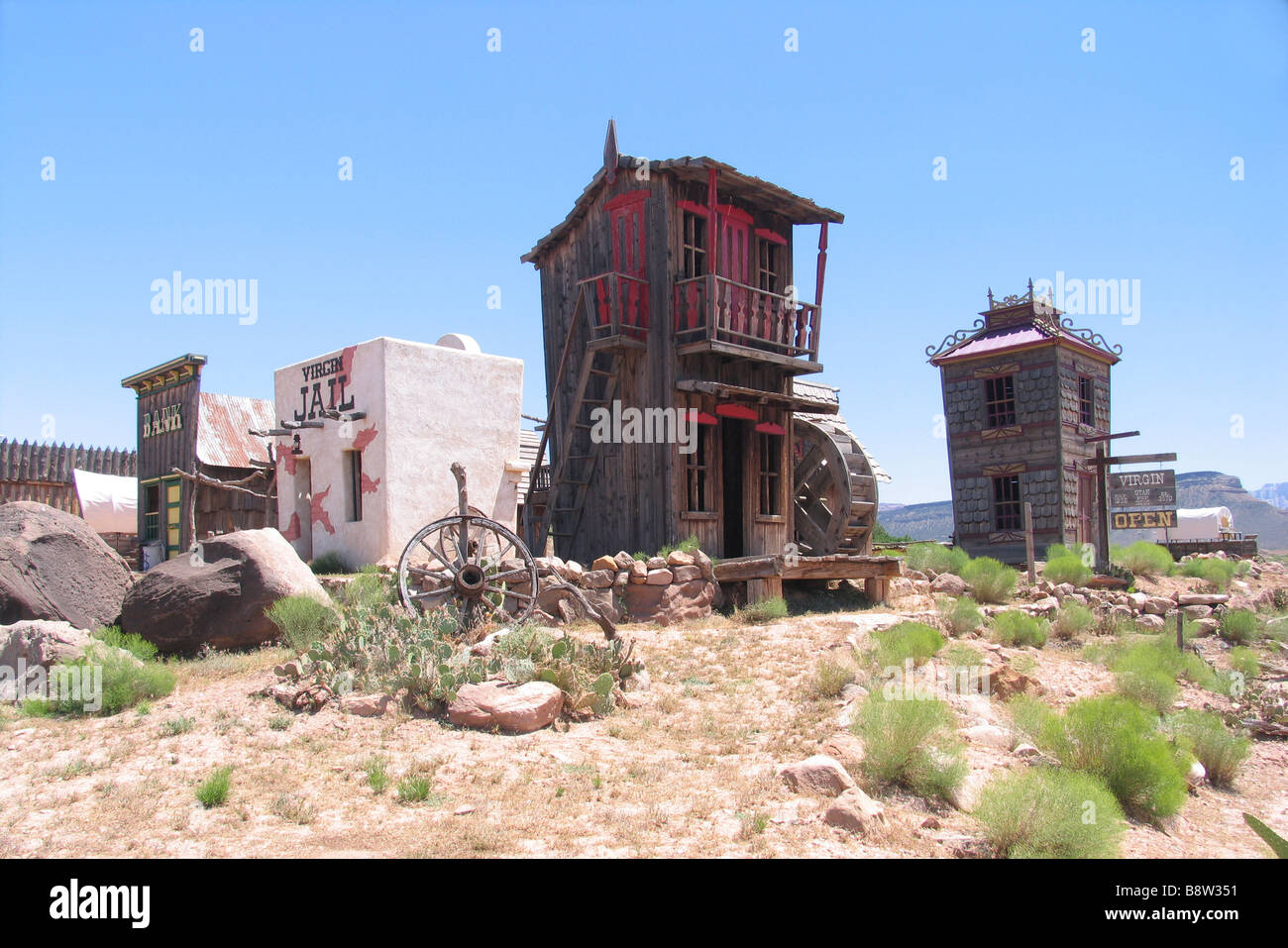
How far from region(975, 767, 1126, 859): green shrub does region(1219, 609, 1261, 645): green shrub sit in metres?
9.58

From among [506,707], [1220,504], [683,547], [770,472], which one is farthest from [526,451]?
[1220,504]

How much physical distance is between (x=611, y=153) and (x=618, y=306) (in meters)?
2.46

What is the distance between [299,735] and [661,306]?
8.40 meters

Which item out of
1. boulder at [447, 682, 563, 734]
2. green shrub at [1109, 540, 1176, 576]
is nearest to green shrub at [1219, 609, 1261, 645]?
green shrub at [1109, 540, 1176, 576]

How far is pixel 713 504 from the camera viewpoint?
1405 centimetres

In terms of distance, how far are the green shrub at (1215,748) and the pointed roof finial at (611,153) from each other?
10.2 metres

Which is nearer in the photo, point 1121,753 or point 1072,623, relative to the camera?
point 1121,753

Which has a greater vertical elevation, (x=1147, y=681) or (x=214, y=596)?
(x=214, y=596)

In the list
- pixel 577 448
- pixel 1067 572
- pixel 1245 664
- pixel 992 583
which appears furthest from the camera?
pixel 1067 572

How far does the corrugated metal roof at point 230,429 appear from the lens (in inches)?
780

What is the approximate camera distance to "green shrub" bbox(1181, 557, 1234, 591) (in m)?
19.0

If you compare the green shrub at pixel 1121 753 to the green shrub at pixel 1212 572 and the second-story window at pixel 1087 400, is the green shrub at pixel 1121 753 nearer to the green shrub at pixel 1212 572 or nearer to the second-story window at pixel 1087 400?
the green shrub at pixel 1212 572

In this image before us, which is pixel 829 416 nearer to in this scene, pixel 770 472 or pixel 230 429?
pixel 770 472

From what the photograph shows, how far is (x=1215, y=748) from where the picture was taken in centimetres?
768
